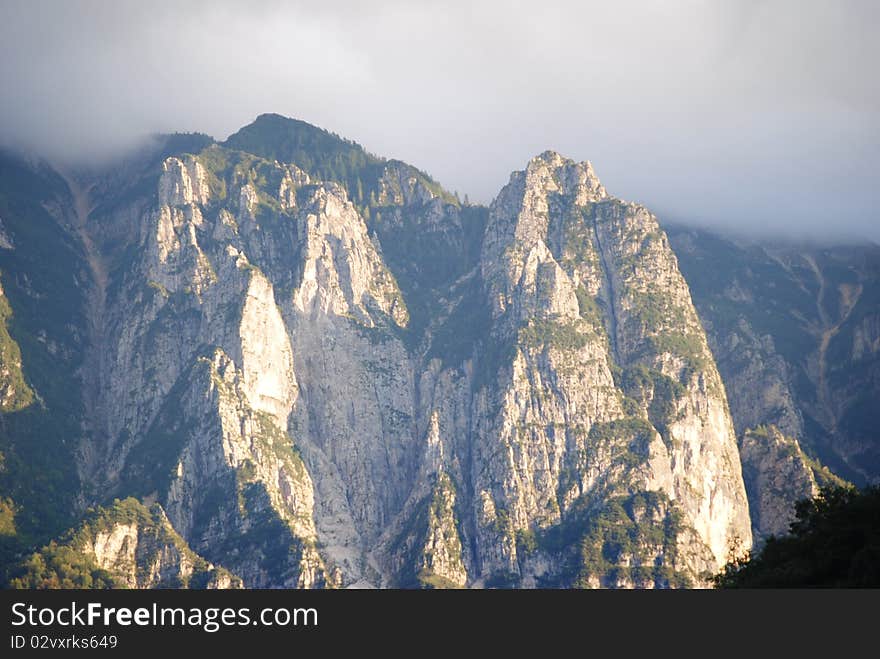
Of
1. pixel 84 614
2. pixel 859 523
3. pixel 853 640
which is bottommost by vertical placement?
pixel 853 640

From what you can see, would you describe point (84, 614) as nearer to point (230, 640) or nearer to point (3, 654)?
point (3, 654)

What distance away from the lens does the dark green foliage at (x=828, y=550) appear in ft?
470

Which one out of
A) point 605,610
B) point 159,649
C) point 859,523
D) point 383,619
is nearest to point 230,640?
point 159,649

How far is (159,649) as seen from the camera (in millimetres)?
124000

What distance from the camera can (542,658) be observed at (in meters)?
124

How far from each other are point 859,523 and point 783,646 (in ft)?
129

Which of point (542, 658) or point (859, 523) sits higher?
point (859, 523)

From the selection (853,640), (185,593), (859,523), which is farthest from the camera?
(859,523)

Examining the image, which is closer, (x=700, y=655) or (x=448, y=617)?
(x=700, y=655)

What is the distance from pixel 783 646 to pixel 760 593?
396 inches

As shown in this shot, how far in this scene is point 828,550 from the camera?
510 ft

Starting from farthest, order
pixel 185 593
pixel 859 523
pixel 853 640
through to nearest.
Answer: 1. pixel 859 523
2. pixel 185 593
3. pixel 853 640

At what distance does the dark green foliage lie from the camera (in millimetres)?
143375

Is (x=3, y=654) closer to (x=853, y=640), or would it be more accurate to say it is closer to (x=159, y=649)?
(x=159, y=649)
